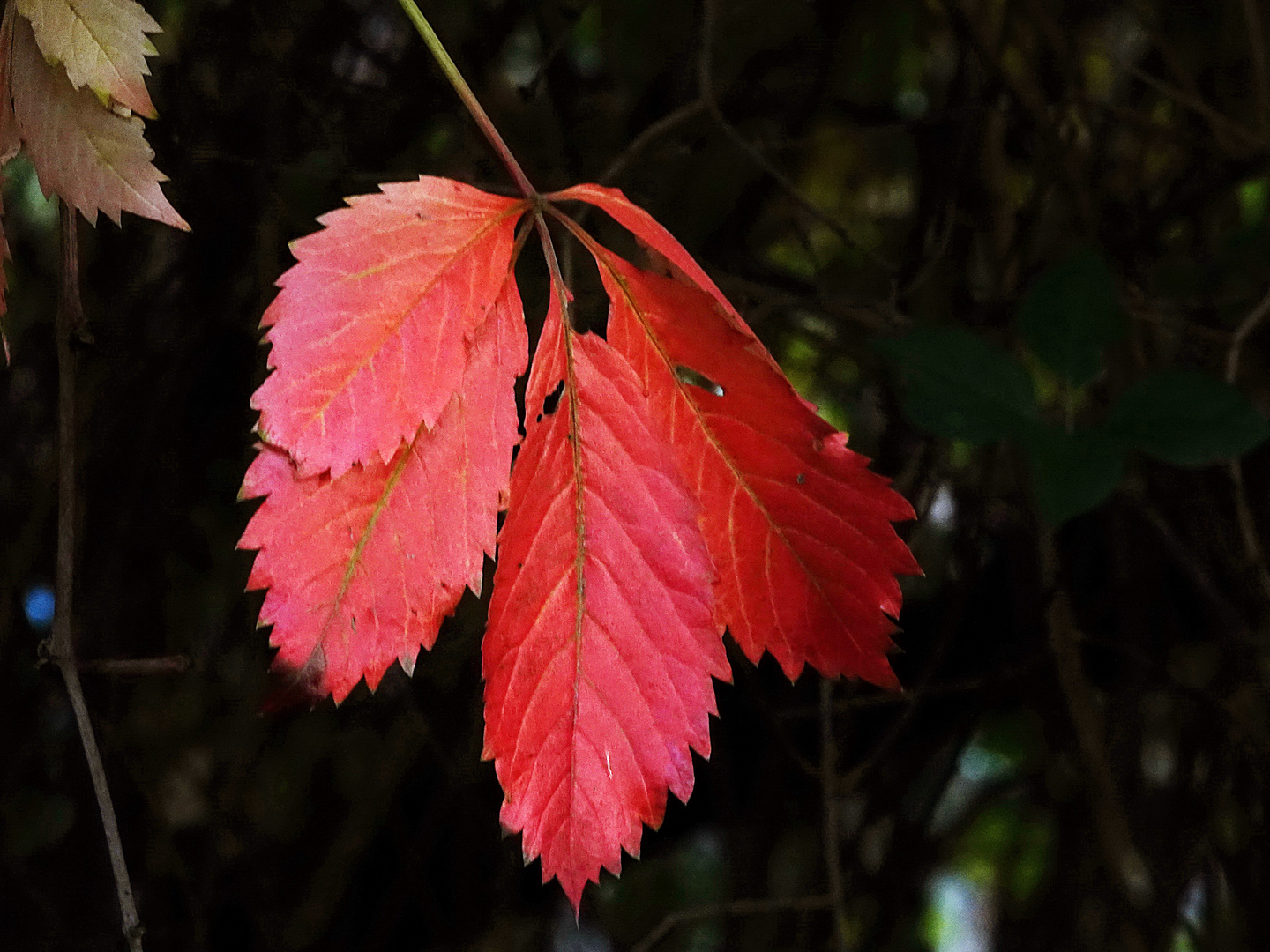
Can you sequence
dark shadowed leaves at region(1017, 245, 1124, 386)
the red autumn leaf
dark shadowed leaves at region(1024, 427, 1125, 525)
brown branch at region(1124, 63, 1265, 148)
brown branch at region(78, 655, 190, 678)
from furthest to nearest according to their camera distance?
brown branch at region(1124, 63, 1265, 148), dark shadowed leaves at region(1017, 245, 1124, 386), dark shadowed leaves at region(1024, 427, 1125, 525), brown branch at region(78, 655, 190, 678), the red autumn leaf

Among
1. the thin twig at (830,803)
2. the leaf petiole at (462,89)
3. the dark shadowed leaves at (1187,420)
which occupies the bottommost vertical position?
the thin twig at (830,803)

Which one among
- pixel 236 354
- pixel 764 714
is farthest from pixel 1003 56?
pixel 236 354

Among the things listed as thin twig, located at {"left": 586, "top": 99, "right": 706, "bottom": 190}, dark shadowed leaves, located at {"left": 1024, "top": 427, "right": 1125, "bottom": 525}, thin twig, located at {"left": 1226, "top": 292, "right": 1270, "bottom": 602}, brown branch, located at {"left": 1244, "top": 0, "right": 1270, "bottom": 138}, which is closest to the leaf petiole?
thin twig, located at {"left": 586, "top": 99, "right": 706, "bottom": 190}

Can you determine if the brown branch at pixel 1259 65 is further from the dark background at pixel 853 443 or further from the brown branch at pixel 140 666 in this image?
the brown branch at pixel 140 666

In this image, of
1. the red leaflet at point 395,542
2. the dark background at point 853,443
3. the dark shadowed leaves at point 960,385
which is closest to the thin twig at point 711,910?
the dark background at point 853,443

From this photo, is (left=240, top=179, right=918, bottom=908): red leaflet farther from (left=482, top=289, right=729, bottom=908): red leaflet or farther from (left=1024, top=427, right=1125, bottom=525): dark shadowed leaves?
(left=1024, top=427, right=1125, bottom=525): dark shadowed leaves
